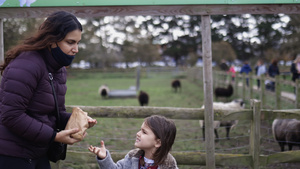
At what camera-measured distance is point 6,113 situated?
160cm

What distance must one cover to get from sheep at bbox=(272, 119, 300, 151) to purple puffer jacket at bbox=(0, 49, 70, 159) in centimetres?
435

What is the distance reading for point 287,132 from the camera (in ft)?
17.1

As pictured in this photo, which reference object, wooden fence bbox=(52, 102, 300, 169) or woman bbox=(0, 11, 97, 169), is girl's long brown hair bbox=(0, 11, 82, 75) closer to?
Answer: woman bbox=(0, 11, 97, 169)

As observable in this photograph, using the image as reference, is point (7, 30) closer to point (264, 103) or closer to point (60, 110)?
point (264, 103)

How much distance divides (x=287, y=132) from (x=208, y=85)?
2827 mm

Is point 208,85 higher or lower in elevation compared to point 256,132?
higher

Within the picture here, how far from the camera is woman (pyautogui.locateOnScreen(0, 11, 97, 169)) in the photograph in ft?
5.30

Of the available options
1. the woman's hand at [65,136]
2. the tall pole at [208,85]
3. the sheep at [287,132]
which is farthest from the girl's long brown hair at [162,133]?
the sheep at [287,132]

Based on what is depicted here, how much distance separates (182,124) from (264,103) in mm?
3243

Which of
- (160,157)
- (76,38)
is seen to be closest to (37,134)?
(76,38)

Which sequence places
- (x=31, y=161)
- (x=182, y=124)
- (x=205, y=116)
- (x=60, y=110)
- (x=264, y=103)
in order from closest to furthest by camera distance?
(x=31, y=161)
(x=60, y=110)
(x=205, y=116)
(x=182, y=124)
(x=264, y=103)

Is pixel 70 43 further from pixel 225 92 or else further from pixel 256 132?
pixel 225 92

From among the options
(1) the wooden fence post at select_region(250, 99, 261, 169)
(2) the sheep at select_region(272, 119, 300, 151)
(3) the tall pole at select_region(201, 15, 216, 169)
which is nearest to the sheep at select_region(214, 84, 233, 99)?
(2) the sheep at select_region(272, 119, 300, 151)

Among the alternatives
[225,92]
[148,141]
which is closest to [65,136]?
[148,141]
